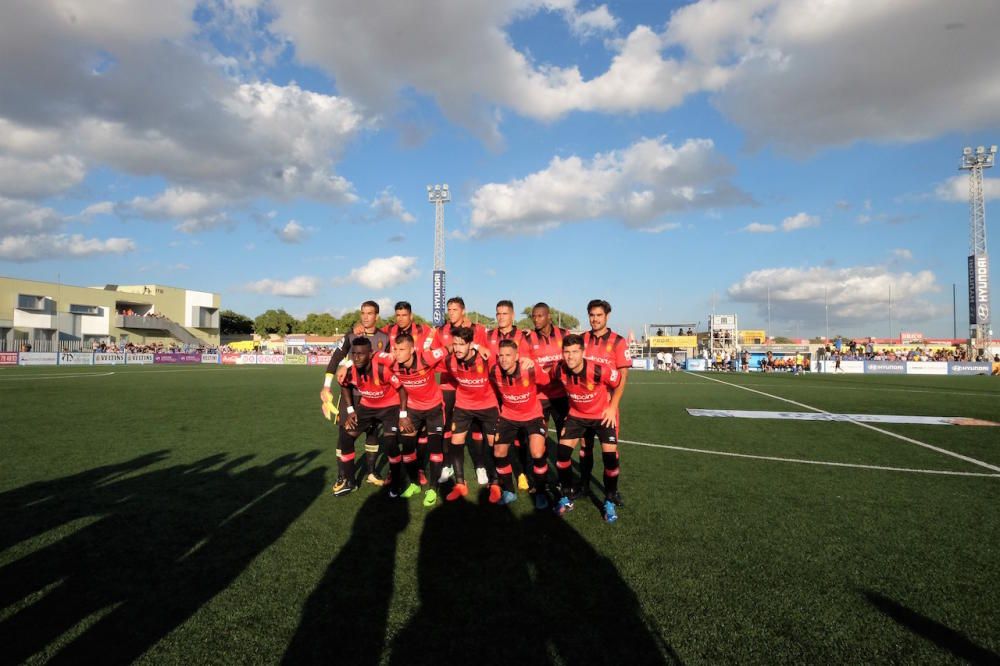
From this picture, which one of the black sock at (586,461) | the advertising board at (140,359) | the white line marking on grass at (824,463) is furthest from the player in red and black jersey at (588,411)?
the advertising board at (140,359)

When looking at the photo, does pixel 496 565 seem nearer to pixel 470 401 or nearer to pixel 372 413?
pixel 470 401

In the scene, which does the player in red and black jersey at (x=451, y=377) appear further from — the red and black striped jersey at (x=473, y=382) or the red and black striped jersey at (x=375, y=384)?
the red and black striped jersey at (x=375, y=384)

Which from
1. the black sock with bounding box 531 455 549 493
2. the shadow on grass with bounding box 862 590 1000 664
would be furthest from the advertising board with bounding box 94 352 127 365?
the shadow on grass with bounding box 862 590 1000 664

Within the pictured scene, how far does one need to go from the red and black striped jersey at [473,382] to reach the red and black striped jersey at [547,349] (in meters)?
0.88

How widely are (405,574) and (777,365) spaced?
48438mm

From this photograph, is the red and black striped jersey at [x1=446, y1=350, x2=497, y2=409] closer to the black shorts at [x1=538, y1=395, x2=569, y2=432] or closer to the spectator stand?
the black shorts at [x1=538, y1=395, x2=569, y2=432]

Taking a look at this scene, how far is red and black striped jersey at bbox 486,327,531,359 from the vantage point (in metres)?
7.36

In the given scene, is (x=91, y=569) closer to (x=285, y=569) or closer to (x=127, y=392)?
(x=285, y=569)

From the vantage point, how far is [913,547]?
468 cm

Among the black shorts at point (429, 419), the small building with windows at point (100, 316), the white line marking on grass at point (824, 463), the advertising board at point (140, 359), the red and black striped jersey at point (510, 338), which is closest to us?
the black shorts at point (429, 419)

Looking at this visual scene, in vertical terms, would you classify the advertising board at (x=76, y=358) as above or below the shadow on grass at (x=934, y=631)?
above

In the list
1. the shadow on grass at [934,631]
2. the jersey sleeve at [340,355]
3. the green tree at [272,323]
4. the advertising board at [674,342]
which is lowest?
the shadow on grass at [934,631]

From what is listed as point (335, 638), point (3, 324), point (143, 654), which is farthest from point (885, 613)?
point (3, 324)

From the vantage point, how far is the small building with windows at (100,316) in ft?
182
